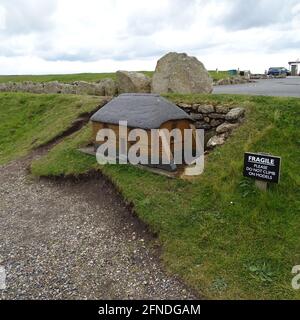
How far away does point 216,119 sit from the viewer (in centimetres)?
1095

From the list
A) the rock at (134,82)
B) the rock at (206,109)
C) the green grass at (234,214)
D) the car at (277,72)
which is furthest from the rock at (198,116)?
the car at (277,72)

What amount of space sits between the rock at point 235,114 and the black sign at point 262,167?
3030 mm

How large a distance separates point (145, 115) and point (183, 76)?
6.68 m

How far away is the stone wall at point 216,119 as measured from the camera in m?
9.62

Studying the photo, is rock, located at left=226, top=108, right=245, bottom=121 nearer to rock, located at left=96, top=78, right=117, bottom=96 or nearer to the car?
rock, located at left=96, top=78, right=117, bottom=96

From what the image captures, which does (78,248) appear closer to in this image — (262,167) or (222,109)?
(262,167)

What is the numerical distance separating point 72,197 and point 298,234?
5.62 meters

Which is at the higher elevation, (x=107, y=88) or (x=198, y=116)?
(x=107, y=88)

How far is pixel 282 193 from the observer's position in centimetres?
707

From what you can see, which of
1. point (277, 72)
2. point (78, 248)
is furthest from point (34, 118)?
point (277, 72)

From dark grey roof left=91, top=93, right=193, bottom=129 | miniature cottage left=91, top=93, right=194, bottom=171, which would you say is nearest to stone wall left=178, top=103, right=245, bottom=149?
miniature cottage left=91, top=93, right=194, bottom=171

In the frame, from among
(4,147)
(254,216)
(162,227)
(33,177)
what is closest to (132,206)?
(162,227)

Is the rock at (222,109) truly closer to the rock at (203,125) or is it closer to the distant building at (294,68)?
the rock at (203,125)
